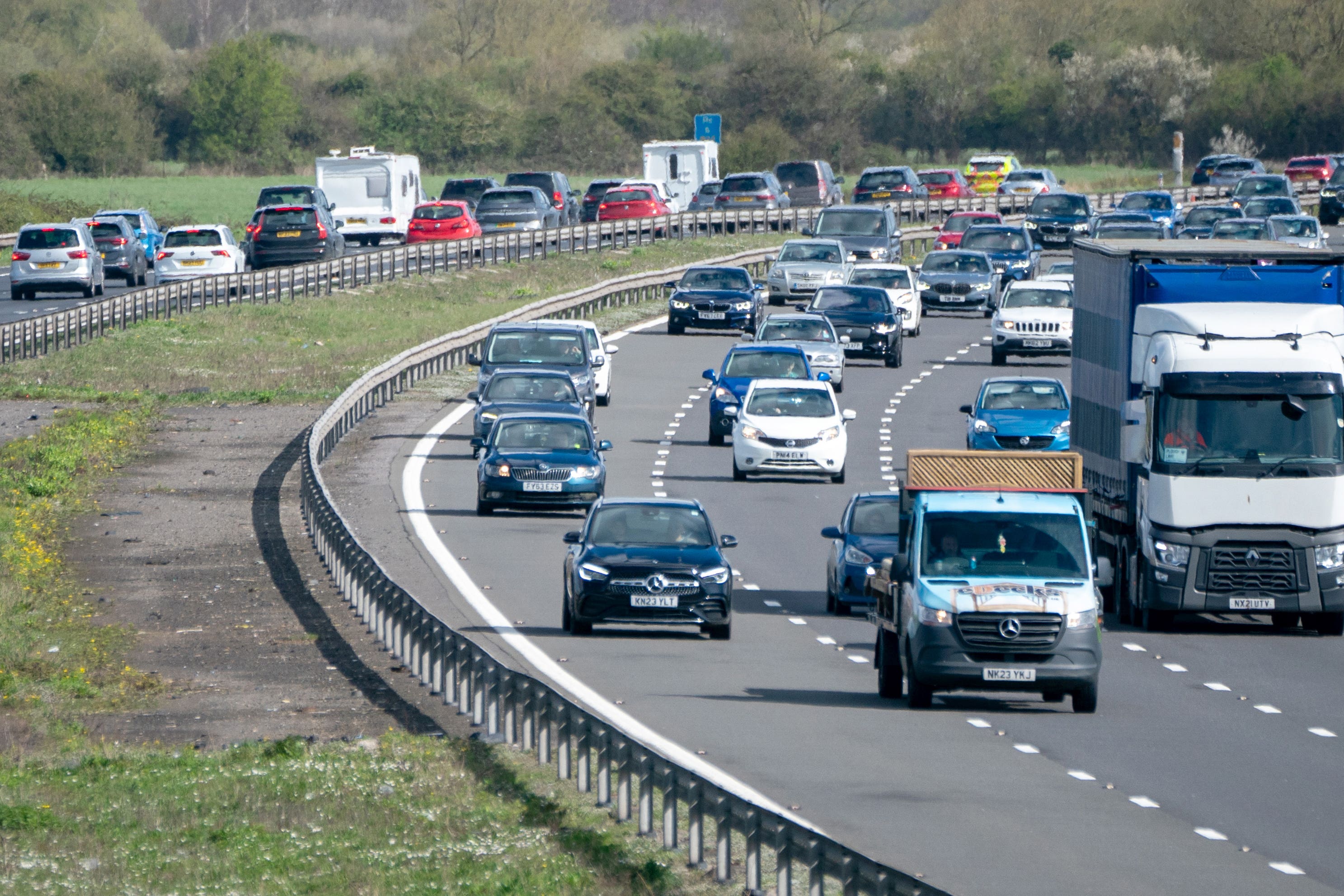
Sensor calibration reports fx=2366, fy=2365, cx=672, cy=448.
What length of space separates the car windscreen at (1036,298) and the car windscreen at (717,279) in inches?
251

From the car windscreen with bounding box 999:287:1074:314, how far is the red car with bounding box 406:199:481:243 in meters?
20.0

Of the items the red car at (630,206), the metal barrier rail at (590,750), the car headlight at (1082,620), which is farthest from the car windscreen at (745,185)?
the car headlight at (1082,620)

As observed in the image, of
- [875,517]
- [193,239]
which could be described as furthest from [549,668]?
[193,239]

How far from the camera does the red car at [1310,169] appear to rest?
87.2 meters

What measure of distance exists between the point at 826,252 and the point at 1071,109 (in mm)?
69031

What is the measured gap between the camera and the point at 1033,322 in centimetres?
4819

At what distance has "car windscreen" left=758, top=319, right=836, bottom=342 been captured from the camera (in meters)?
44.5

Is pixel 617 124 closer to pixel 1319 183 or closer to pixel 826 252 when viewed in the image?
pixel 1319 183

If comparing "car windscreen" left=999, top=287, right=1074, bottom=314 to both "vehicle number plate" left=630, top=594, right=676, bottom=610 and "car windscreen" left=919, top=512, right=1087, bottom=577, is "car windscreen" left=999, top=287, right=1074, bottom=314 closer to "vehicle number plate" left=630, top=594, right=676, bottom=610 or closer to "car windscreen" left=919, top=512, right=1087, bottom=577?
"vehicle number plate" left=630, top=594, right=676, bottom=610

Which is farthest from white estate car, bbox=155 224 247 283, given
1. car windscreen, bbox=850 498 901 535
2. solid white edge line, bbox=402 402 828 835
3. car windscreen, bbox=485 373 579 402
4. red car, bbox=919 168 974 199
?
car windscreen, bbox=850 498 901 535

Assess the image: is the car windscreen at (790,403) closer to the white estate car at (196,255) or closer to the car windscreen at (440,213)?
the white estate car at (196,255)

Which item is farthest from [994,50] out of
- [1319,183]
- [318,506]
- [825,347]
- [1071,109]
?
[318,506]

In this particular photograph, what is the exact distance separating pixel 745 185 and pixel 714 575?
52.1 meters

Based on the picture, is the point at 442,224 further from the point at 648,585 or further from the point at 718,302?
the point at 648,585
